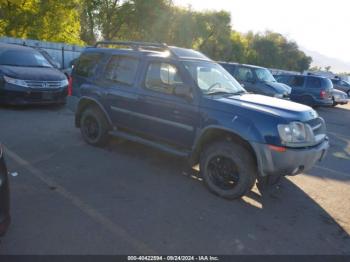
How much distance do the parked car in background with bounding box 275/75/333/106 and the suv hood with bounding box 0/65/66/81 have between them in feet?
38.3

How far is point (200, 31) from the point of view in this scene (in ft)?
138

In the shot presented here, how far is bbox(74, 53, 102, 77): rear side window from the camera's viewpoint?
617 cm

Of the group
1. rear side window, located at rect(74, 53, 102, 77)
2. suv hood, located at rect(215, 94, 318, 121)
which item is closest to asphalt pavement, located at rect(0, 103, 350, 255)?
suv hood, located at rect(215, 94, 318, 121)

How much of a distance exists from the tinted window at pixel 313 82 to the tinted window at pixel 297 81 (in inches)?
11.8

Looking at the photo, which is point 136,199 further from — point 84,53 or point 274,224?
point 84,53

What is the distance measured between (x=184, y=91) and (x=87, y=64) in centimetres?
257

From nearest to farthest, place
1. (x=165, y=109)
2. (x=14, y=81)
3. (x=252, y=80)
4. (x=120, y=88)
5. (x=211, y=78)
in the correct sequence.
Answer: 1. (x=165, y=109)
2. (x=211, y=78)
3. (x=120, y=88)
4. (x=14, y=81)
5. (x=252, y=80)

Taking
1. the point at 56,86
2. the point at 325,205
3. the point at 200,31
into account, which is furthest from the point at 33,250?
the point at 200,31

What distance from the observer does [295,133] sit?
13.4 ft

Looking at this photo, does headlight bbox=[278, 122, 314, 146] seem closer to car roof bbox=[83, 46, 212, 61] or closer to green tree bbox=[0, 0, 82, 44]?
car roof bbox=[83, 46, 212, 61]

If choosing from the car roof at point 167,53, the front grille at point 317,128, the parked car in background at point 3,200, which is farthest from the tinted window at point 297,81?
the parked car in background at point 3,200

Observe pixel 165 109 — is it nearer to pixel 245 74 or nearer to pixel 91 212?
pixel 91 212

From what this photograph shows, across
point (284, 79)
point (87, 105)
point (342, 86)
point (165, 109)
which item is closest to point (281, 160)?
point (165, 109)

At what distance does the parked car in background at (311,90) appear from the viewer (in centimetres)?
1595
